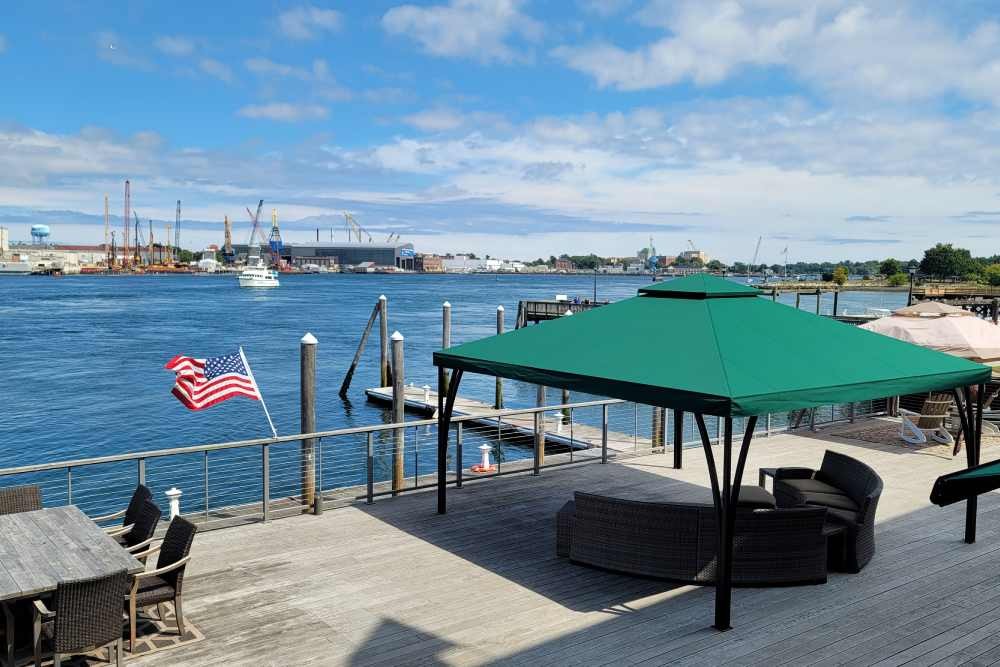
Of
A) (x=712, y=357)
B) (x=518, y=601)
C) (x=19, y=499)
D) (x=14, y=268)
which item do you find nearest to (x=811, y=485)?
(x=712, y=357)

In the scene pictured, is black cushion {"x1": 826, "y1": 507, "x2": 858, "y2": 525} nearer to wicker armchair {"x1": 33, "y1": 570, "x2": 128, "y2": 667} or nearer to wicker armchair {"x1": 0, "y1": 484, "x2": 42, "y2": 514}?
wicker armchair {"x1": 33, "y1": 570, "x2": 128, "y2": 667}

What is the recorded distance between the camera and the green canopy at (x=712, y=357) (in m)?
5.86

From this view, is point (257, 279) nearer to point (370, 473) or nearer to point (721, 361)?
point (370, 473)

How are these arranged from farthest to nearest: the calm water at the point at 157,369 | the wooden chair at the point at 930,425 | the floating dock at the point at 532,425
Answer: the calm water at the point at 157,369
the floating dock at the point at 532,425
the wooden chair at the point at 930,425

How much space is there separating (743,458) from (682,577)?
59.7 inches

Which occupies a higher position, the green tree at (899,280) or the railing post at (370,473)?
the green tree at (899,280)

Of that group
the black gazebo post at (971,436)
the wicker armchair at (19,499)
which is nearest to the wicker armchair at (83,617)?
the wicker armchair at (19,499)

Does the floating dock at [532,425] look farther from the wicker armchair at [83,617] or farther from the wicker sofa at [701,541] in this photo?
the wicker armchair at [83,617]

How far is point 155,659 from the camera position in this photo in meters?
5.23

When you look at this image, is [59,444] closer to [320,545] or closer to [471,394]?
[471,394]

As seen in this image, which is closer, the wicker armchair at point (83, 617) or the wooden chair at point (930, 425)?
the wicker armchair at point (83, 617)

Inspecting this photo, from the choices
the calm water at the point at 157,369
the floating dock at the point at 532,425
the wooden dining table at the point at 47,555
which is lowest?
the calm water at the point at 157,369

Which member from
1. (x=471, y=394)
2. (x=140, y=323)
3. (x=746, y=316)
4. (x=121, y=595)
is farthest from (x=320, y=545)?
(x=140, y=323)

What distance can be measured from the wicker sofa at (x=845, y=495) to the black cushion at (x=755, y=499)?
314 mm
